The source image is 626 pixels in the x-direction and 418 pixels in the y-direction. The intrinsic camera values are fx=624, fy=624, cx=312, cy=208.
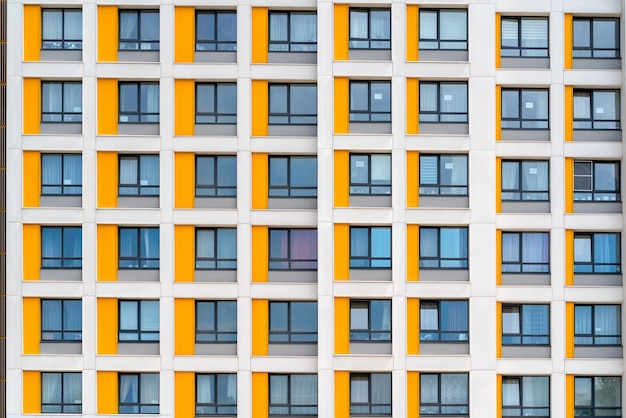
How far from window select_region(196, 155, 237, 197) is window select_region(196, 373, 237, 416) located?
591 cm

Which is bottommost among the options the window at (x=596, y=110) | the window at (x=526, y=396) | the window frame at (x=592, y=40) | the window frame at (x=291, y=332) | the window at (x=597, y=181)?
the window at (x=526, y=396)

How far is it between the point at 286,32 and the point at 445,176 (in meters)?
6.98

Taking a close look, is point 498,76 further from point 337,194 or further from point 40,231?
point 40,231

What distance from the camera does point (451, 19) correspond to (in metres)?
20.2

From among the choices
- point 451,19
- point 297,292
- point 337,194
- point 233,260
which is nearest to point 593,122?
point 451,19

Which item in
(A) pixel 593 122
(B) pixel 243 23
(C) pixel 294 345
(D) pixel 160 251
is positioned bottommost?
(C) pixel 294 345

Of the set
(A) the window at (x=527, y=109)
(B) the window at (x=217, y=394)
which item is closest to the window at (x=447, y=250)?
(A) the window at (x=527, y=109)

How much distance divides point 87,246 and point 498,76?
14.2m

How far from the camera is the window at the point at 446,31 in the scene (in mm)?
20172

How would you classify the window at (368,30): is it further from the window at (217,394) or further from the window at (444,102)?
the window at (217,394)

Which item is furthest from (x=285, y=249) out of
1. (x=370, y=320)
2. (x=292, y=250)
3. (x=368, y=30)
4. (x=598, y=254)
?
(x=598, y=254)

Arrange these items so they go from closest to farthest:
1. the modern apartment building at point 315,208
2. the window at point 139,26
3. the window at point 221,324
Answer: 1. the modern apartment building at point 315,208
2. the window at point 221,324
3. the window at point 139,26

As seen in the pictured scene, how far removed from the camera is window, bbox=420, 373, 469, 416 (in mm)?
19922

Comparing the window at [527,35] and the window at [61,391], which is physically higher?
the window at [527,35]
